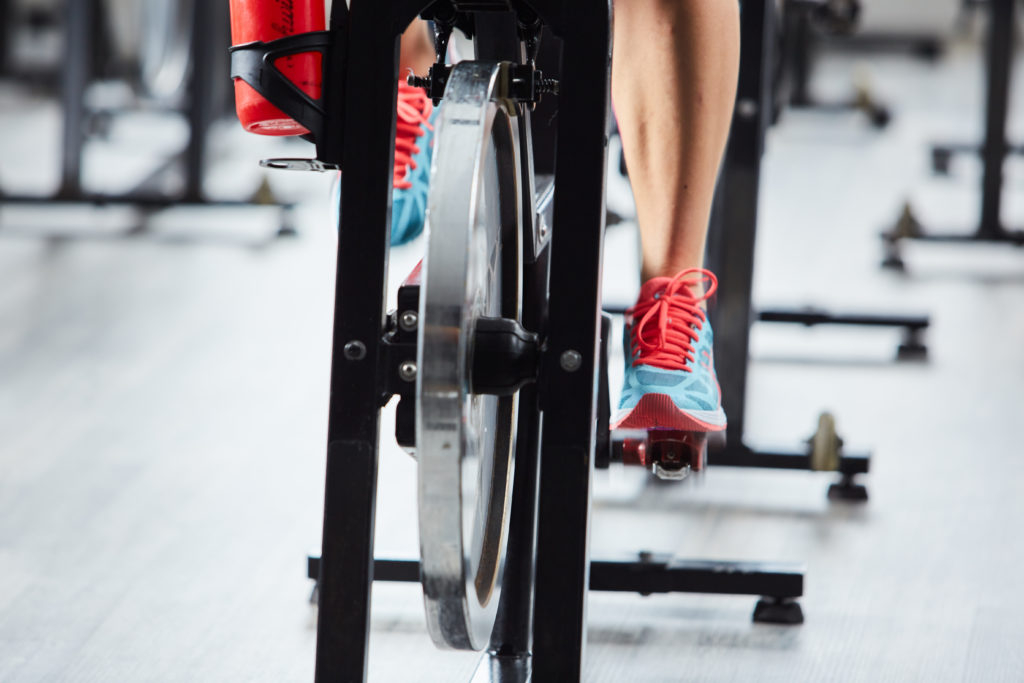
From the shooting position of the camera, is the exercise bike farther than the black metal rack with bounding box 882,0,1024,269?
No

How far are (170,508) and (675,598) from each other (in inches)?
23.8

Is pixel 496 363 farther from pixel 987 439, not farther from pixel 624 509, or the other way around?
pixel 987 439

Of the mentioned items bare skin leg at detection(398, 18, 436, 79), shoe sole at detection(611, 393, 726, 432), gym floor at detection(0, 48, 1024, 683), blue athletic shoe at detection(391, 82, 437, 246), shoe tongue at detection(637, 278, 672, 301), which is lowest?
gym floor at detection(0, 48, 1024, 683)

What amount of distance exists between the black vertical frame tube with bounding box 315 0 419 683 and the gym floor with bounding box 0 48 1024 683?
308 millimetres

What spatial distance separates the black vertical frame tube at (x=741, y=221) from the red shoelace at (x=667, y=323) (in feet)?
1.80

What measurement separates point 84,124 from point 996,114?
2165 millimetres

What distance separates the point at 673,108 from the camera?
123 centimetres

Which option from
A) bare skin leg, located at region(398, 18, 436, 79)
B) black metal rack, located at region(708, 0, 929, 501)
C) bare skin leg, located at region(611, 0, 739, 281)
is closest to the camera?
bare skin leg, located at region(611, 0, 739, 281)

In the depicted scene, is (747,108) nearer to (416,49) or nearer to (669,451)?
(416,49)

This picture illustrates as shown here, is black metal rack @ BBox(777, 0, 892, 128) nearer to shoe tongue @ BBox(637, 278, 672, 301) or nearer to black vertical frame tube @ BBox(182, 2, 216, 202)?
black vertical frame tube @ BBox(182, 2, 216, 202)

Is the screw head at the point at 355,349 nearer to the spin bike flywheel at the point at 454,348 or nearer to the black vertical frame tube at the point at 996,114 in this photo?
the spin bike flywheel at the point at 454,348

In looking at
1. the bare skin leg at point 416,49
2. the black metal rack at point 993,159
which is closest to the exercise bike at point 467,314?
the bare skin leg at point 416,49

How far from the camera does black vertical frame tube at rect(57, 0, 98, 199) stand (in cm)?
327

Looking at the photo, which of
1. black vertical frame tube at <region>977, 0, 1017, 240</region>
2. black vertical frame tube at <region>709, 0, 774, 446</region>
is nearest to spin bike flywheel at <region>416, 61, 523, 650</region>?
black vertical frame tube at <region>709, 0, 774, 446</region>
